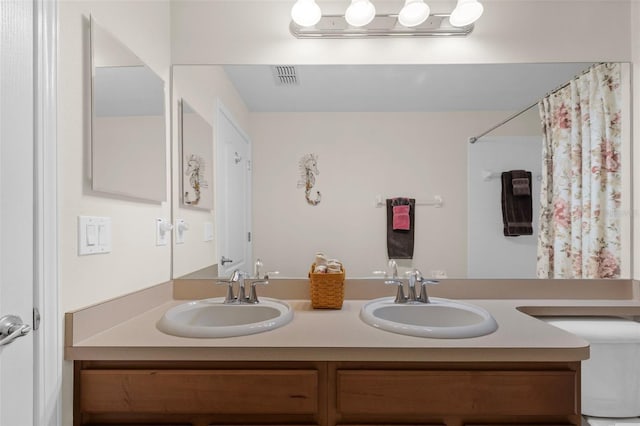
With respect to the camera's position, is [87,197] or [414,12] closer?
[87,197]

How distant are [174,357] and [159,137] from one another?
914 mm

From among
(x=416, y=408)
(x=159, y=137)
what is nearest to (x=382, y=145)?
(x=159, y=137)

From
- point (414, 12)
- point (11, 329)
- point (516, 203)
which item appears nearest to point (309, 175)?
point (414, 12)

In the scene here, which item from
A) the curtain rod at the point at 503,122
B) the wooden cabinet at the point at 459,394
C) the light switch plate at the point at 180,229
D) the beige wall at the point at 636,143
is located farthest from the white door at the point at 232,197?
the beige wall at the point at 636,143

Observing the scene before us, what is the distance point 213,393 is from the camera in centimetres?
103

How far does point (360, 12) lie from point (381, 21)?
0.44ft

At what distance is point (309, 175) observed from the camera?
1725mm

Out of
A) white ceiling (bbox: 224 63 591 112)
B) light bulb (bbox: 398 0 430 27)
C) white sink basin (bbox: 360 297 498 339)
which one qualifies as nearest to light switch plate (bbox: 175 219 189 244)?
white ceiling (bbox: 224 63 591 112)

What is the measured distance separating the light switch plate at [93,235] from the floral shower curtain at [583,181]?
1.79m

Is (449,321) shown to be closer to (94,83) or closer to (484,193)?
(484,193)

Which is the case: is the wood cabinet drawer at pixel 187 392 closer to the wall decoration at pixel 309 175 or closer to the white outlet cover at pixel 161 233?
the white outlet cover at pixel 161 233

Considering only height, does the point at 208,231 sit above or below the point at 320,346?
above

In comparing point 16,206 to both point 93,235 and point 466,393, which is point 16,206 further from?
point 466,393

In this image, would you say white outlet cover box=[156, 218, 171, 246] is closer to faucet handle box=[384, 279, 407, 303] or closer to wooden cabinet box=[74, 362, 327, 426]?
wooden cabinet box=[74, 362, 327, 426]
